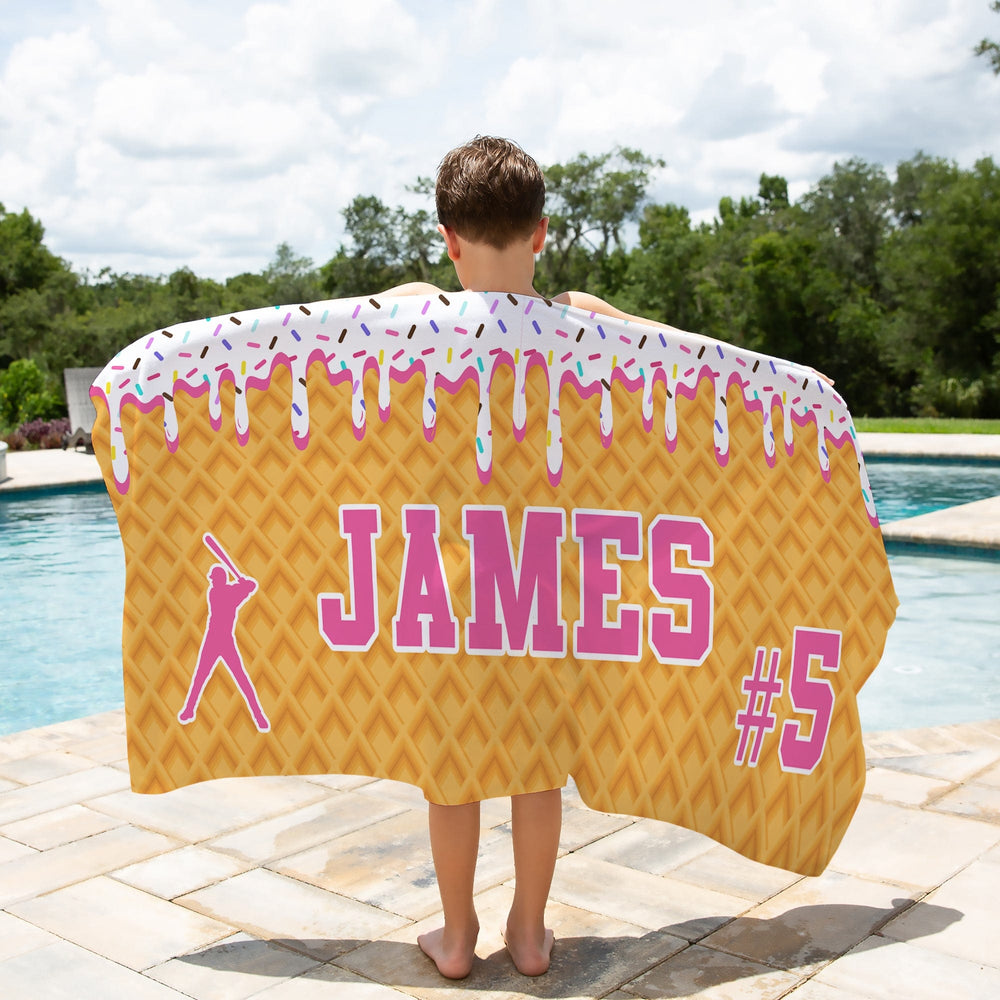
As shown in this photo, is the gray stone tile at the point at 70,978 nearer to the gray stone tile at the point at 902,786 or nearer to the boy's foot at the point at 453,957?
the boy's foot at the point at 453,957

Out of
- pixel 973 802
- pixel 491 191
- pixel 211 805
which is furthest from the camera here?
pixel 211 805

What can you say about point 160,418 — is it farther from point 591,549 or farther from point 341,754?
point 591,549

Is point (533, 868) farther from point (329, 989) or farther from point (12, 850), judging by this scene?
point (12, 850)

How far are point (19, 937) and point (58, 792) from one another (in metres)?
1.16

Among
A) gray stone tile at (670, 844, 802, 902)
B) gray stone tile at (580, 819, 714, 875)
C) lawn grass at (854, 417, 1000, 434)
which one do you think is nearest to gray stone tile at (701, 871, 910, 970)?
gray stone tile at (670, 844, 802, 902)

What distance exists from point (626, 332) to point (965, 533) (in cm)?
812

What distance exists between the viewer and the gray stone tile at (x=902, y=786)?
3715 mm

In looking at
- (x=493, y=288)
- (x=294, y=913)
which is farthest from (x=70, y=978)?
(x=493, y=288)

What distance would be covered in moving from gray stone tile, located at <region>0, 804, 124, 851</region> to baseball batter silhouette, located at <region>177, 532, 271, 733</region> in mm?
1210

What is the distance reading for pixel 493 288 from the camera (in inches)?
98.5

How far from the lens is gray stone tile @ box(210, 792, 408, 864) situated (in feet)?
11.1

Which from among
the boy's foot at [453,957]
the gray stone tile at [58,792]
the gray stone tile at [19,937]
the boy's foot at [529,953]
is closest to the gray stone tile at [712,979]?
the boy's foot at [529,953]

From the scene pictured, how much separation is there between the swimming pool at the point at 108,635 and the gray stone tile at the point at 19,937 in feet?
14.3

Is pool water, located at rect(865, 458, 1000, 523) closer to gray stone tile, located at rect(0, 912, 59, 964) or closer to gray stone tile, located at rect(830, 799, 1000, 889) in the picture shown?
gray stone tile, located at rect(830, 799, 1000, 889)
